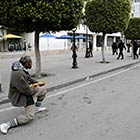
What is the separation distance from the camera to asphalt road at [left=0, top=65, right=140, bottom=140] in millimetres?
6336

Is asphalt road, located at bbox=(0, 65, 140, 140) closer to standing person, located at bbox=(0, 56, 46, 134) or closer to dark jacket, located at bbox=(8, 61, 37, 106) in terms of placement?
standing person, located at bbox=(0, 56, 46, 134)

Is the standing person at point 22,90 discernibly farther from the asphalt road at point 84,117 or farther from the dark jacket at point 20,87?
the asphalt road at point 84,117

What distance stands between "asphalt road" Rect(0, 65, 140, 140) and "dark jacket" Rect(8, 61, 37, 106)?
0.52m

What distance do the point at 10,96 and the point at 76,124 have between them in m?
1.47

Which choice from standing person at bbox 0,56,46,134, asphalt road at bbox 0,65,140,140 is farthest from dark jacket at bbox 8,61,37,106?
asphalt road at bbox 0,65,140,140

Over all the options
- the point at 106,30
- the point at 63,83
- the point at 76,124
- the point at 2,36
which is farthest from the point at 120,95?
the point at 2,36

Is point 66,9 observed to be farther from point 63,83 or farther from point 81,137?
point 81,137

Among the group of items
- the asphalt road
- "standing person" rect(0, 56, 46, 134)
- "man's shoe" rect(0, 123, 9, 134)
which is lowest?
the asphalt road

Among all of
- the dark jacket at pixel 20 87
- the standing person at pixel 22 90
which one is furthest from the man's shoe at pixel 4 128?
the dark jacket at pixel 20 87

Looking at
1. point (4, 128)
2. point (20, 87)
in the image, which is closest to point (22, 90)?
point (20, 87)

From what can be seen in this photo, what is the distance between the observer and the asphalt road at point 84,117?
20.8 ft

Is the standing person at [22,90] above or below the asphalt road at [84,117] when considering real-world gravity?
above

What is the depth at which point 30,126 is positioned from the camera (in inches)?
275

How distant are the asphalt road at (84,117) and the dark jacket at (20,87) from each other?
A: 0.52m
